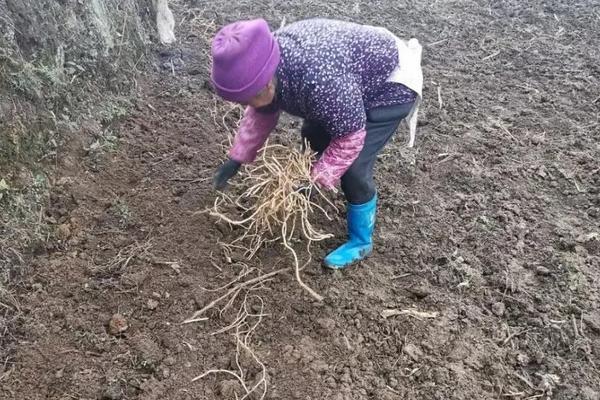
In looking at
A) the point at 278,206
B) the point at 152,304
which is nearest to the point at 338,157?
the point at 278,206

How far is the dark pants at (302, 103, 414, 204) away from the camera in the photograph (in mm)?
2303

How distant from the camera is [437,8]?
4711mm

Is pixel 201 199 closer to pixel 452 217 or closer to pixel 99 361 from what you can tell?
pixel 99 361

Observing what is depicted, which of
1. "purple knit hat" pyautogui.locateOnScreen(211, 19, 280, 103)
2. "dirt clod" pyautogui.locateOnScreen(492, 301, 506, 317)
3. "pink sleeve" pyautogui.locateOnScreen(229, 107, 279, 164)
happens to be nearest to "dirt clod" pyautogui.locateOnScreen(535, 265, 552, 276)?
"dirt clod" pyautogui.locateOnScreen(492, 301, 506, 317)

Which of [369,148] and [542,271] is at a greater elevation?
[369,148]

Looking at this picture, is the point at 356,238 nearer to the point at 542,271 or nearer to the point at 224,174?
the point at 224,174

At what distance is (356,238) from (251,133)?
0.62 m

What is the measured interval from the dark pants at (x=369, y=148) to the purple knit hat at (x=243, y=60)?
0.52 metres

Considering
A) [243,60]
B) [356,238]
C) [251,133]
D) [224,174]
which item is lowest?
[356,238]

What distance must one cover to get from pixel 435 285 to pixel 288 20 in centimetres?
242

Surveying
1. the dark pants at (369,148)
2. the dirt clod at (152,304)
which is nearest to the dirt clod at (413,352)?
the dark pants at (369,148)

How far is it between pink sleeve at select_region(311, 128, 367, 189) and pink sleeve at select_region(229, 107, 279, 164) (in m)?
0.32

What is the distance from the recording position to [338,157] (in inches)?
85.8

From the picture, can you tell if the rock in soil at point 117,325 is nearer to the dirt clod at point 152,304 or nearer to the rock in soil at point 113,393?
the dirt clod at point 152,304
